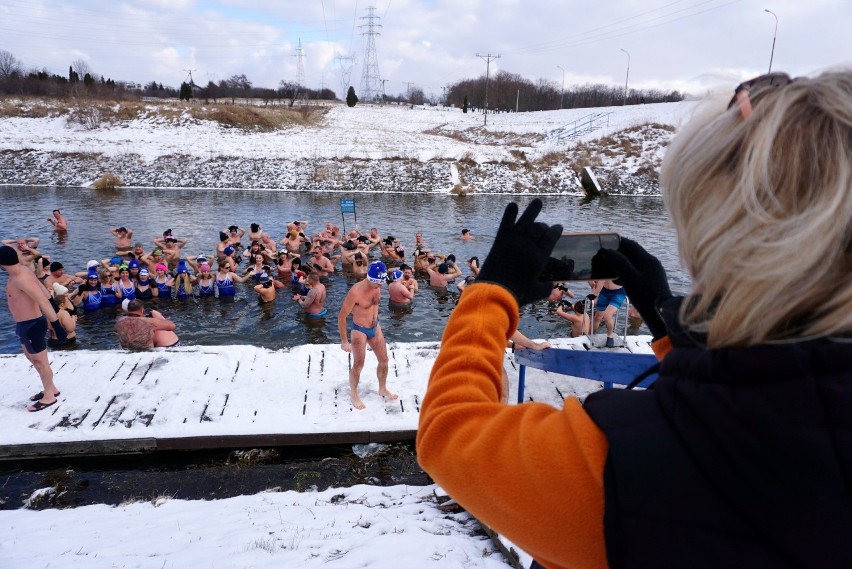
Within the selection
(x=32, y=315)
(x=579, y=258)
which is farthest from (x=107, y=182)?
(x=579, y=258)

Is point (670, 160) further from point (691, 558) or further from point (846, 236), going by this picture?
point (691, 558)

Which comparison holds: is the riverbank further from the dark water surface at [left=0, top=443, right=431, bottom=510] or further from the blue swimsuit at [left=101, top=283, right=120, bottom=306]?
the dark water surface at [left=0, top=443, right=431, bottom=510]

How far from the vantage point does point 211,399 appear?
6531 millimetres

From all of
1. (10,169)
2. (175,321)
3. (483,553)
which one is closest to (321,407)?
(483,553)

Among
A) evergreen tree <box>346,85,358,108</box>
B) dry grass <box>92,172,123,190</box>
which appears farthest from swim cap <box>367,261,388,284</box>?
evergreen tree <box>346,85,358,108</box>

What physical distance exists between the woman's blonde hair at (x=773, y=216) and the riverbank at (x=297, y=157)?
26834 millimetres

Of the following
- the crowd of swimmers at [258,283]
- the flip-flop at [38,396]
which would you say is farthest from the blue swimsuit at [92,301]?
the flip-flop at [38,396]

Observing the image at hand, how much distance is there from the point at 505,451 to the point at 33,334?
7.19 m

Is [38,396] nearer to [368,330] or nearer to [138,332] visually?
[138,332]

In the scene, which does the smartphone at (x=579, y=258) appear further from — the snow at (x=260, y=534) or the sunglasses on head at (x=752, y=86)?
the snow at (x=260, y=534)

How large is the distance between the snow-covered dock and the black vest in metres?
5.62

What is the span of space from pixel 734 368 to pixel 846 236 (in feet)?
0.77

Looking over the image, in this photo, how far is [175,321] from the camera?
10.2m

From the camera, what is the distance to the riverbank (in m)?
29.2
